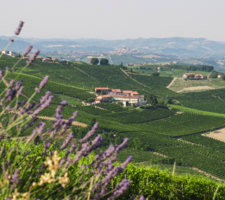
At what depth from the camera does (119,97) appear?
6400 centimetres

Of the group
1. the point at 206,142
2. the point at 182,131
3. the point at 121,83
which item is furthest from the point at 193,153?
the point at 121,83

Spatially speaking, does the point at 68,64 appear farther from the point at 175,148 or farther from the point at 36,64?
the point at 175,148

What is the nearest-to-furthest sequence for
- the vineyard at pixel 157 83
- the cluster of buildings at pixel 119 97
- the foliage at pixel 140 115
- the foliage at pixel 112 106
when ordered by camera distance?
the foliage at pixel 140 115 < the foliage at pixel 112 106 < the cluster of buildings at pixel 119 97 < the vineyard at pixel 157 83

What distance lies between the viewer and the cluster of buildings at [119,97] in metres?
60.4

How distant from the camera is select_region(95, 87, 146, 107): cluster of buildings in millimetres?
60406

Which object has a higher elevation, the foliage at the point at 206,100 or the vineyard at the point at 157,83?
the vineyard at the point at 157,83

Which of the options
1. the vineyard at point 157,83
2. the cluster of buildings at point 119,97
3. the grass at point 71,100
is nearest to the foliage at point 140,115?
the cluster of buildings at point 119,97

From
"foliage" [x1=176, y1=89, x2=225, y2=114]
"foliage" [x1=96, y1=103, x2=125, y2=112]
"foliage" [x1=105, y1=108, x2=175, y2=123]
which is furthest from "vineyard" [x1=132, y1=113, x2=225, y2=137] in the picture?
"foliage" [x1=176, y1=89, x2=225, y2=114]

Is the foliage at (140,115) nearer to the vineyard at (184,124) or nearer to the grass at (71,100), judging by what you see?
the vineyard at (184,124)

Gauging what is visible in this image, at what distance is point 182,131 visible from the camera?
160ft

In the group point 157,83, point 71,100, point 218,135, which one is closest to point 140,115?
point 71,100

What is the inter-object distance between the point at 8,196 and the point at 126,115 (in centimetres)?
5063

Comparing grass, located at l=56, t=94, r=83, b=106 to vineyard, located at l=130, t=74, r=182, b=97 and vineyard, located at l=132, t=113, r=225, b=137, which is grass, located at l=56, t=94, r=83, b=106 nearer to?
vineyard, located at l=132, t=113, r=225, b=137

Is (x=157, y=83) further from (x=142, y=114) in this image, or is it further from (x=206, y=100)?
(x=142, y=114)
